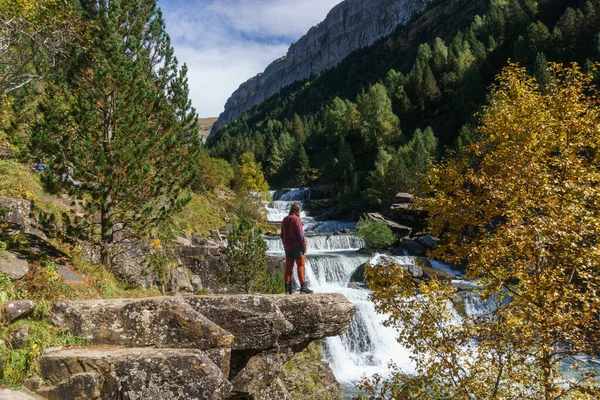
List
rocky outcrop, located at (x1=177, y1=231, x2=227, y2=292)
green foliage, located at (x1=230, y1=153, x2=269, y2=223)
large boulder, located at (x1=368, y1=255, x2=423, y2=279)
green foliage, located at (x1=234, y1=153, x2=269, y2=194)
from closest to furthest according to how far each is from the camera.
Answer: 1. rocky outcrop, located at (x1=177, y1=231, x2=227, y2=292)
2. large boulder, located at (x1=368, y1=255, x2=423, y2=279)
3. green foliage, located at (x1=230, y1=153, x2=269, y2=223)
4. green foliage, located at (x1=234, y1=153, x2=269, y2=194)

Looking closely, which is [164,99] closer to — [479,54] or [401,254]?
[401,254]

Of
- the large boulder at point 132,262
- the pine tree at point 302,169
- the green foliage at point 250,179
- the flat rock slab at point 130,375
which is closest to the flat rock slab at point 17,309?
the flat rock slab at point 130,375

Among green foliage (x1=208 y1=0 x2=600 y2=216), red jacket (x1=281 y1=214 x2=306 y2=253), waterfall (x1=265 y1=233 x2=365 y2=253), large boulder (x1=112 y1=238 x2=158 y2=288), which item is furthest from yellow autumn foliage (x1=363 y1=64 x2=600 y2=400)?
green foliage (x1=208 y1=0 x2=600 y2=216)

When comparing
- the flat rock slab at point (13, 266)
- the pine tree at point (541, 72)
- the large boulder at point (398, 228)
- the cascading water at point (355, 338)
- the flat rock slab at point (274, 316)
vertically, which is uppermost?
the pine tree at point (541, 72)

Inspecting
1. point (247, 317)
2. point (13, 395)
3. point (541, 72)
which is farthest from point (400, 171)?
point (13, 395)

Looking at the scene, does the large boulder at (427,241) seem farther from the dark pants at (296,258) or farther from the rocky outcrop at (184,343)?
the rocky outcrop at (184,343)

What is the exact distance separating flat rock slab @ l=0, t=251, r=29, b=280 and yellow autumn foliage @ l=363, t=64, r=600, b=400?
680 cm

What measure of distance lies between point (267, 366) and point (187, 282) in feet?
28.6

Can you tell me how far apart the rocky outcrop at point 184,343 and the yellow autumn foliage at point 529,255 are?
2.45 meters

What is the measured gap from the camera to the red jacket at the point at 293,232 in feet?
27.1

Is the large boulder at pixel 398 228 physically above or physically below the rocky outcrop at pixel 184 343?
below

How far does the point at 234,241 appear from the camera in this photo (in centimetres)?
1581

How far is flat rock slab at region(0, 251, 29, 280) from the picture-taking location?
5.68 metres

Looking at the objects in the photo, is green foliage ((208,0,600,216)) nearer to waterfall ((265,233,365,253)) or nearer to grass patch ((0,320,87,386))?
waterfall ((265,233,365,253))
